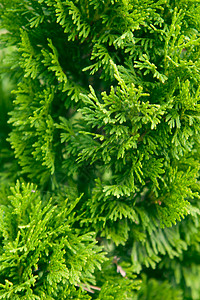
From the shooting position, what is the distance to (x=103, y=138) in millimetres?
1348

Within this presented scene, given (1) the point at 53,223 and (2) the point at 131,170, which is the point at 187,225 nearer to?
(2) the point at 131,170

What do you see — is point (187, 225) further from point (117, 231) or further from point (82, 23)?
point (82, 23)

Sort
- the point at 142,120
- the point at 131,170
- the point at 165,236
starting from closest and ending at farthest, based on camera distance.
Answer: the point at 142,120 → the point at 131,170 → the point at 165,236

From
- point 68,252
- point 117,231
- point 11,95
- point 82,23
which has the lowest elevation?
point 117,231

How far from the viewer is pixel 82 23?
143 cm

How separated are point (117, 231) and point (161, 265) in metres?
0.57

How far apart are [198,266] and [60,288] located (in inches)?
41.9

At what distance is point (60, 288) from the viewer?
54.9 inches

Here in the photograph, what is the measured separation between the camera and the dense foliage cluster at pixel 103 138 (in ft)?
4.31

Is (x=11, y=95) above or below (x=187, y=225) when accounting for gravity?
above

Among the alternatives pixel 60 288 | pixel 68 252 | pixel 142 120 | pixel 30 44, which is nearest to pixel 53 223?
pixel 68 252

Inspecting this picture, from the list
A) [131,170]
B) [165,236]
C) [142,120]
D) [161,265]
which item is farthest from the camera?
[161,265]

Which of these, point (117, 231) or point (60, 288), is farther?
point (117, 231)

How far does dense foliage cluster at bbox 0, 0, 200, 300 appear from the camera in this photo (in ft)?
4.31
